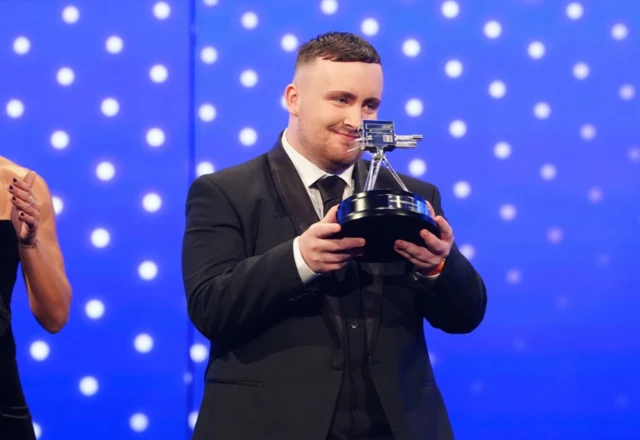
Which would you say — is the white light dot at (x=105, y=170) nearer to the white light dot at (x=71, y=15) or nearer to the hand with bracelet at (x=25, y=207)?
the white light dot at (x=71, y=15)

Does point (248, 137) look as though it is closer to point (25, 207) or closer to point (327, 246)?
point (25, 207)

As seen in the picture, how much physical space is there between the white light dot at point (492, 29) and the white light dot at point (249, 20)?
26.6 inches

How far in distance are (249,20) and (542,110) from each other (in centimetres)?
89

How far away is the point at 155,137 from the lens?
251 centimetres

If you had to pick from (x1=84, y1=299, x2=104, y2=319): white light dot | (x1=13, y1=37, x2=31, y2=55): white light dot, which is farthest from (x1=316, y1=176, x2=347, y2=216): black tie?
(x1=13, y1=37, x2=31, y2=55): white light dot

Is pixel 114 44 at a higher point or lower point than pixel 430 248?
higher

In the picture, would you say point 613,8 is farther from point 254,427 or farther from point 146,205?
point 254,427

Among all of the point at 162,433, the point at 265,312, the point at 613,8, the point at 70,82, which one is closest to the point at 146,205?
the point at 70,82

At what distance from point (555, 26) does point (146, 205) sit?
4.28ft

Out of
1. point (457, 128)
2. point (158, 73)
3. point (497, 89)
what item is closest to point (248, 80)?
point (158, 73)

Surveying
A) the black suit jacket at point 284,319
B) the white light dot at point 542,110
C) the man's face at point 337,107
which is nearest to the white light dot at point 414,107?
the white light dot at point 542,110

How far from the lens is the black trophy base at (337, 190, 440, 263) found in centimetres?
137

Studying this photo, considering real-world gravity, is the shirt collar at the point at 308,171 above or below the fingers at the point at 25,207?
above

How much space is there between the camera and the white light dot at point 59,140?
8.18 ft
